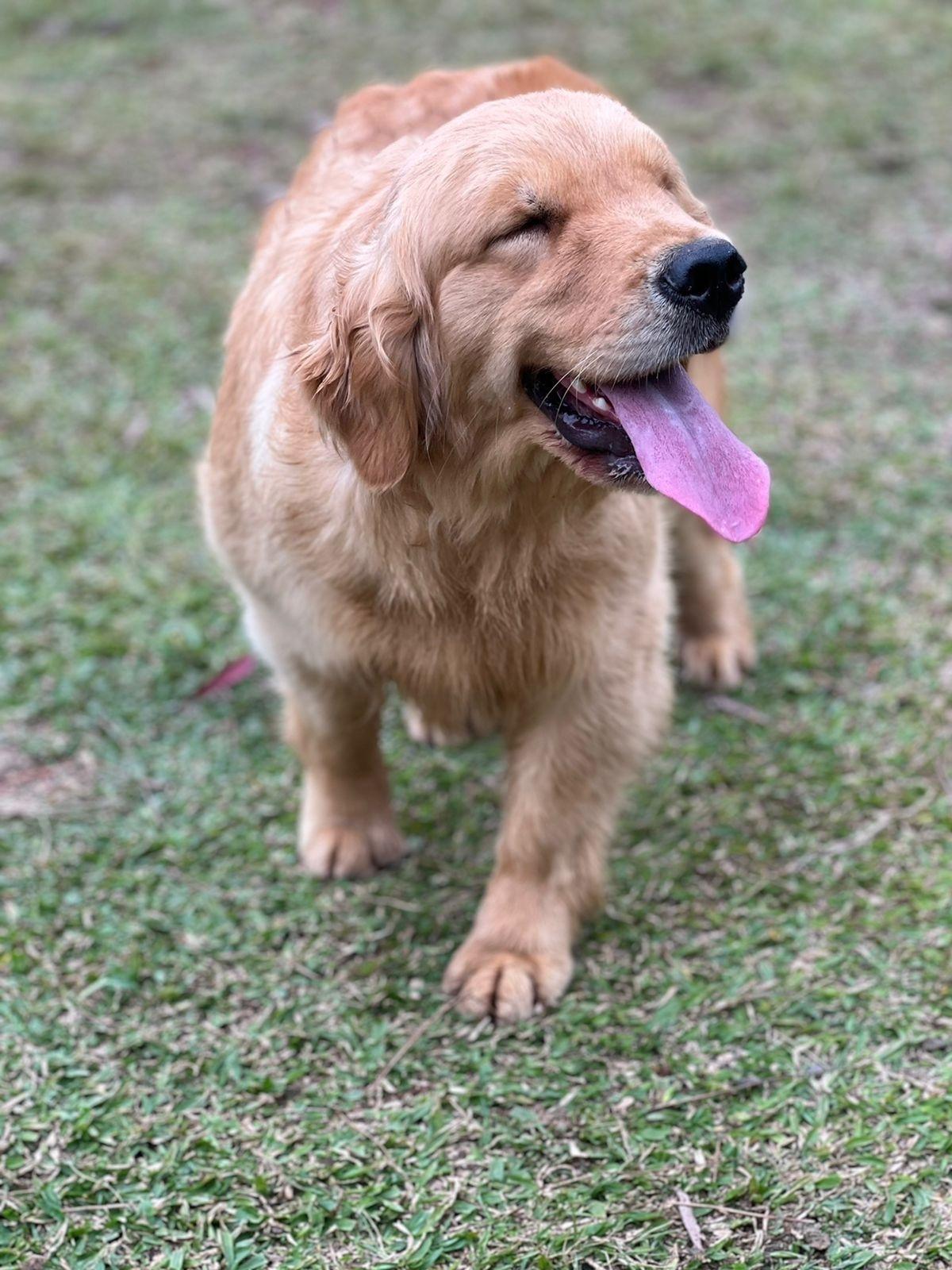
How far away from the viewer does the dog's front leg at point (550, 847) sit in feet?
11.7

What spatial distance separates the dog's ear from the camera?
2.93 m

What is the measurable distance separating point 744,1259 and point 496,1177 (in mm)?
567

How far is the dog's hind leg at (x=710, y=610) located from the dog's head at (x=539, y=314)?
1.72 m

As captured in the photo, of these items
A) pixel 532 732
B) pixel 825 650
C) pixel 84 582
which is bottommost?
pixel 84 582

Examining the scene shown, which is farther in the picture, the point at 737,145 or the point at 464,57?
the point at 464,57

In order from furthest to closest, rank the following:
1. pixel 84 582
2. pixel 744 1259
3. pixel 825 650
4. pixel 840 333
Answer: pixel 840 333 → pixel 84 582 → pixel 825 650 → pixel 744 1259

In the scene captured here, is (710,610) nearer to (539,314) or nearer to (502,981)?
(502,981)

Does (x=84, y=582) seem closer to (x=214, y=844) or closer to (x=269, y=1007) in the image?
(x=214, y=844)

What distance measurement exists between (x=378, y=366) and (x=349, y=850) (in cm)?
157

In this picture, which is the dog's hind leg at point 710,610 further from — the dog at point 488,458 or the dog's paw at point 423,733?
the dog's paw at point 423,733

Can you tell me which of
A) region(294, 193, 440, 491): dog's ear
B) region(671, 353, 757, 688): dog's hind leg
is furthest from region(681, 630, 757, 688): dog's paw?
region(294, 193, 440, 491): dog's ear

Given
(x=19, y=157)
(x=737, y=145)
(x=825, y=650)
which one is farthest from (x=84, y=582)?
(x=737, y=145)

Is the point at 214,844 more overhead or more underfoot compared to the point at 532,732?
more underfoot

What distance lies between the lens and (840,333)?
6.61 m
